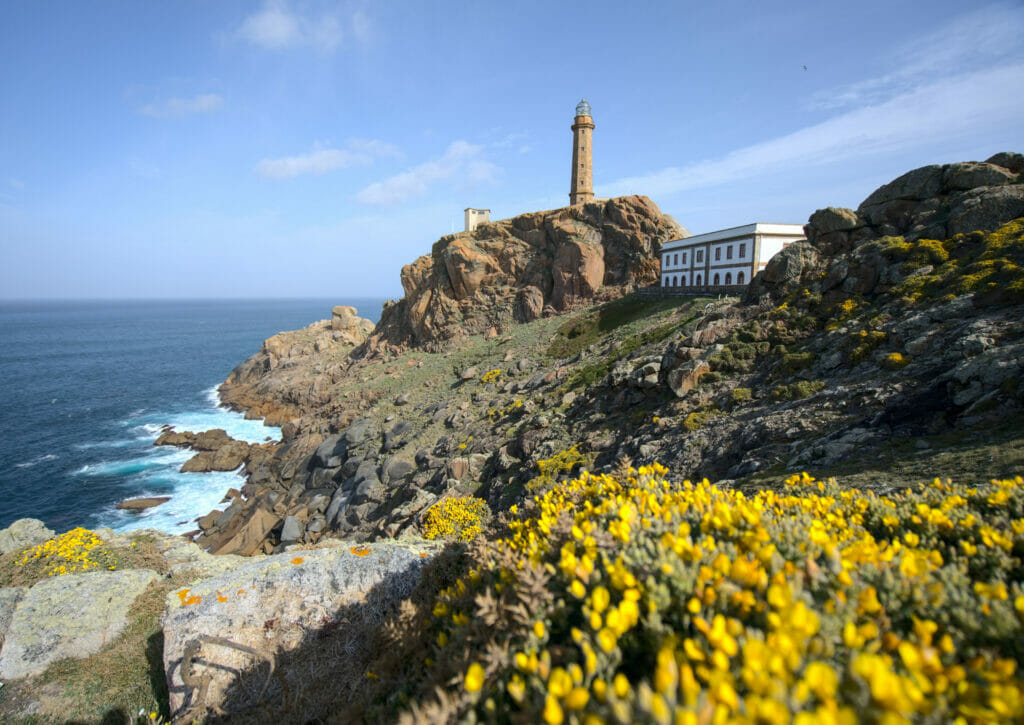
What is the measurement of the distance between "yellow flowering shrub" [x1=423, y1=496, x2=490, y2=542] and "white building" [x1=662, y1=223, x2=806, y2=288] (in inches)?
1020

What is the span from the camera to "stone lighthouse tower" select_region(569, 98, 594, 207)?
182 ft

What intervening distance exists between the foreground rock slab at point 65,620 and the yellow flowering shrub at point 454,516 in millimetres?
8670

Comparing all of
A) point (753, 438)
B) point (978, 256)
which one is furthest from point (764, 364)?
point (978, 256)

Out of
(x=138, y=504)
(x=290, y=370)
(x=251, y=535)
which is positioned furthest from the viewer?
(x=290, y=370)

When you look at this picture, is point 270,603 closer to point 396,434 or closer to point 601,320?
point 396,434

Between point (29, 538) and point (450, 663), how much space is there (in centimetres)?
1674

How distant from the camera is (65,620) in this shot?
6723 millimetres

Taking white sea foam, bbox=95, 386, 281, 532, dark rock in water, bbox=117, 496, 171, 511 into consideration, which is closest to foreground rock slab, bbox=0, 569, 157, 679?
white sea foam, bbox=95, 386, 281, 532

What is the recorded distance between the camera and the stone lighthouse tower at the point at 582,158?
182 feet

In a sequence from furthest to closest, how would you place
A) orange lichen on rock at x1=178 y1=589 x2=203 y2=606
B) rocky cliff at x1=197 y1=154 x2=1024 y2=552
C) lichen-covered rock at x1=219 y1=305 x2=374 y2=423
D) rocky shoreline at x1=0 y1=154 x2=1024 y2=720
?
lichen-covered rock at x1=219 y1=305 x2=374 y2=423
rocky cliff at x1=197 y1=154 x2=1024 y2=552
orange lichen on rock at x1=178 y1=589 x2=203 y2=606
rocky shoreline at x1=0 y1=154 x2=1024 y2=720

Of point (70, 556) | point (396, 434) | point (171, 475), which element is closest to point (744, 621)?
point (70, 556)

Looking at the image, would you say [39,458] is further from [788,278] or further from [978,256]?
[978,256]

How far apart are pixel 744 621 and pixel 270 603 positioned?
5830 mm

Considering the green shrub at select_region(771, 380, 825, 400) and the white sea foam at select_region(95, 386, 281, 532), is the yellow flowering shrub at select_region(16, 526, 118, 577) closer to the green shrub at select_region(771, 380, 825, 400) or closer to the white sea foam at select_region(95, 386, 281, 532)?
the green shrub at select_region(771, 380, 825, 400)
